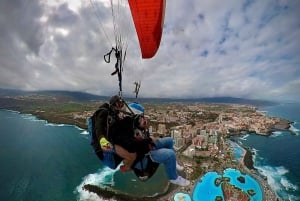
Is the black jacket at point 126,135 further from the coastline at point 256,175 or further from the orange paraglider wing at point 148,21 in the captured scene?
the coastline at point 256,175

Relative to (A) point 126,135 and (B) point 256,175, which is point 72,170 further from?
(A) point 126,135

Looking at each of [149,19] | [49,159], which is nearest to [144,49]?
[149,19]

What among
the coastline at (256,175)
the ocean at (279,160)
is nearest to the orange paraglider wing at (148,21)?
the coastline at (256,175)

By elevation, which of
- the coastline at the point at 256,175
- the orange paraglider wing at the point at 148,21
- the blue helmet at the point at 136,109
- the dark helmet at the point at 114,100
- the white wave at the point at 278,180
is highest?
the orange paraglider wing at the point at 148,21

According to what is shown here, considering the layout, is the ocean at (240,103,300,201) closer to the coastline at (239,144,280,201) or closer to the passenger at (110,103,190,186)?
the coastline at (239,144,280,201)

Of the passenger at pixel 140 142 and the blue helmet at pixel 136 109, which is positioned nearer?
the passenger at pixel 140 142

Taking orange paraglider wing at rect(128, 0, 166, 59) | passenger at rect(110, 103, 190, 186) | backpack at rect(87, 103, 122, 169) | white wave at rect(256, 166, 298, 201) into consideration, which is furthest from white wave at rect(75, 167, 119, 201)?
orange paraglider wing at rect(128, 0, 166, 59)

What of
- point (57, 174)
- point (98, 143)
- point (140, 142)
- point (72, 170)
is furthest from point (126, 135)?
point (72, 170)
